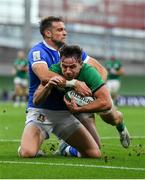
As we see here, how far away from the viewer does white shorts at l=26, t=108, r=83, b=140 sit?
34.9ft

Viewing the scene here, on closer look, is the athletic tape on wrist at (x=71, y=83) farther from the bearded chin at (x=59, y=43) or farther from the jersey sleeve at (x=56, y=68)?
the bearded chin at (x=59, y=43)

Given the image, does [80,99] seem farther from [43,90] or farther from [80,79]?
[43,90]

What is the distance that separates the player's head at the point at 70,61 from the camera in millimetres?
9820

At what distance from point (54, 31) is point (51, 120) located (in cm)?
124

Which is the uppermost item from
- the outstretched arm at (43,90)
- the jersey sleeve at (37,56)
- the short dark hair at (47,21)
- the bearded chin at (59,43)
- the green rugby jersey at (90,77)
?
the short dark hair at (47,21)

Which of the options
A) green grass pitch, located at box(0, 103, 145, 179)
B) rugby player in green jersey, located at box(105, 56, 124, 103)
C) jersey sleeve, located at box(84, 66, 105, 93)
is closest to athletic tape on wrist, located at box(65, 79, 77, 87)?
jersey sleeve, located at box(84, 66, 105, 93)

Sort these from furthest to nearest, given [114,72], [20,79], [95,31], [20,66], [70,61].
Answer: [95,31], [20,79], [114,72], [20,66], [70,61]

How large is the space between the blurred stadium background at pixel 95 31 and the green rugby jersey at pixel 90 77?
25.8 metres

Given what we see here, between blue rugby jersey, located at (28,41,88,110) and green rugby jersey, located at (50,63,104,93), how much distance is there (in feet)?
1.81

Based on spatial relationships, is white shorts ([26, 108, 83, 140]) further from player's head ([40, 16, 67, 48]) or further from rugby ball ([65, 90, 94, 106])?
player's head ([40, 16, 67, 48])

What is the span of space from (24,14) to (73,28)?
2566mm

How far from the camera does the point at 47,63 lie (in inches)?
420

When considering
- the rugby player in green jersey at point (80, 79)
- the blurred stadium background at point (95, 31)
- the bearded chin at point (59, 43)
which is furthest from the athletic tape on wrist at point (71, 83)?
the blurred stadium background at point (95, 31)

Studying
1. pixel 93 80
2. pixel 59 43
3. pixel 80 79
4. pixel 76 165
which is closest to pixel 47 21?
pixel 59 43
